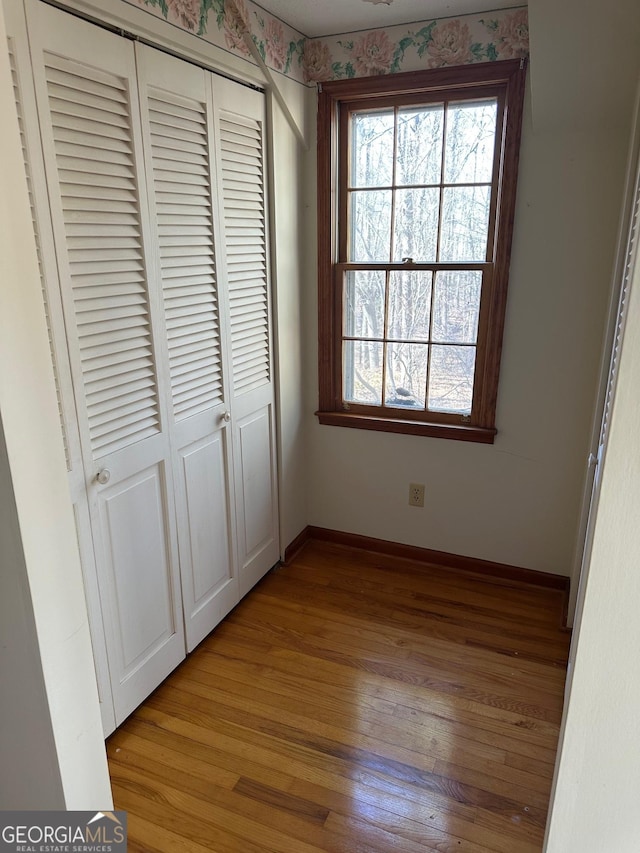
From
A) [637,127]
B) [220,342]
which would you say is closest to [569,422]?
[637,127]

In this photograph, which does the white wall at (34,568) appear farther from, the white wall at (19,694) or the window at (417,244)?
the window at (417,244)

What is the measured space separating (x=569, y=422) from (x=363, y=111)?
5.08 ft

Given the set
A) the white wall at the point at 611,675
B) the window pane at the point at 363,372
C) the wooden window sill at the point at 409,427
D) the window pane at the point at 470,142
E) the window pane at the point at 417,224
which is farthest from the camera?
the window pane at the point at 363,372

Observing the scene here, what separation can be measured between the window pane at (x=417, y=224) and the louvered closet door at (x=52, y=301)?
4.98 feet

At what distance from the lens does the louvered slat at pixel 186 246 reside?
176 cm

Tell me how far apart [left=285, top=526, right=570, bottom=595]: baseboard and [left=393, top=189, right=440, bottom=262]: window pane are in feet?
4.43

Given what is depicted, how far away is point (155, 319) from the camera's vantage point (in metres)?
1.78

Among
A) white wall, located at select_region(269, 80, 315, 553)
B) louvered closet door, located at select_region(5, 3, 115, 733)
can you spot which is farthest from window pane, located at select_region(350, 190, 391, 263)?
louvered closet door, located at select_region(5, 3, 115, 733)

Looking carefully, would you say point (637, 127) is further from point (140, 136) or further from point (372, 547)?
point (372, 547)

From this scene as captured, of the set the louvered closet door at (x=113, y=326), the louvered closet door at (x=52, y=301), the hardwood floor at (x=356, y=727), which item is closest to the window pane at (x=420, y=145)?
the louvered closet door at (x=113, y=326)

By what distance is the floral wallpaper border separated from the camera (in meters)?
1.93

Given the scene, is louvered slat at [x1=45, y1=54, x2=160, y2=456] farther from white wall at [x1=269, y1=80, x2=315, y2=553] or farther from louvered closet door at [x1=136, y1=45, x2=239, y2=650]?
white wall at [x1=269, y1=80, x2=315, y2=553]

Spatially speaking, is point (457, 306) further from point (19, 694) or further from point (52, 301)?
point (19, 694)

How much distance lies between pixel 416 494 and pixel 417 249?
111 centimetres
